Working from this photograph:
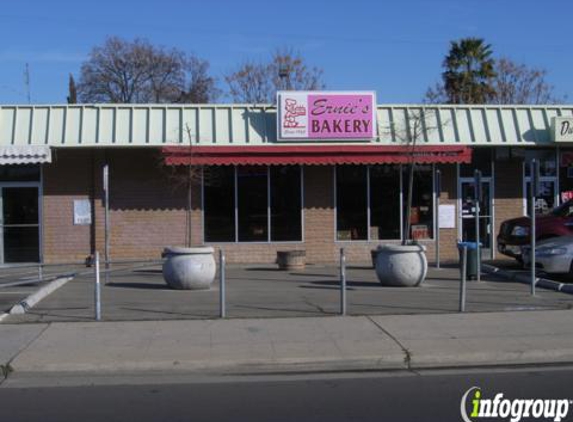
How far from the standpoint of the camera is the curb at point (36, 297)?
37.4ft

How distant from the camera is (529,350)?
28.1 ft

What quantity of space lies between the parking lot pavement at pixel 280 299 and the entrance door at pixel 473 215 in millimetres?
4589

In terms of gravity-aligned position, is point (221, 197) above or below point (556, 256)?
above

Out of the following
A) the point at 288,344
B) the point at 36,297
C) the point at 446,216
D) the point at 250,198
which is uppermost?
the point at 250,198

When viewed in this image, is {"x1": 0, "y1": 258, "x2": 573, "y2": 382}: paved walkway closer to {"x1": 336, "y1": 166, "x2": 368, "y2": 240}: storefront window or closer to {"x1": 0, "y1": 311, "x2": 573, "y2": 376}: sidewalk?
{"x1": 0, "y1": 311, "x2": 573, "y2": 376}: sidewalk

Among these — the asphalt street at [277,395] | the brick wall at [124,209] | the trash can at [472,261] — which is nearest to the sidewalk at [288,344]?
the asphalt street at [277,395]

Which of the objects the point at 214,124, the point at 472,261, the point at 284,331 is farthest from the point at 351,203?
the point at 284,331

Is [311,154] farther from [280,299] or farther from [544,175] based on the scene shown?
[544,175]

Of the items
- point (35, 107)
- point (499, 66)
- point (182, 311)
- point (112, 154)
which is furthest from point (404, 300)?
point (499, 66)

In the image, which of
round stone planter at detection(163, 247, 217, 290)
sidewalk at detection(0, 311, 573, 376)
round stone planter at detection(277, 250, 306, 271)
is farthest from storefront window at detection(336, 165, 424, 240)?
sidewalk at detection(0, 311, 573, 376)

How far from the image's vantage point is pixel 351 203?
20.8 metres

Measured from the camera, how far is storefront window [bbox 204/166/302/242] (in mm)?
20422

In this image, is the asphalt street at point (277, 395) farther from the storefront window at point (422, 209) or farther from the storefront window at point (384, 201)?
the storefront window at point (422, 209)

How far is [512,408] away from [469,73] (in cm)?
4118
